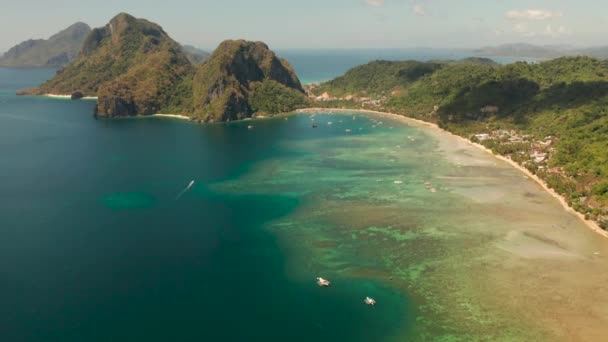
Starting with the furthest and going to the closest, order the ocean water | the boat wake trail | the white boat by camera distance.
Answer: the boat wake trail < the white boat < the ocean water

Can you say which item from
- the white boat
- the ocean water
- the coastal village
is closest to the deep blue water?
the ocean water

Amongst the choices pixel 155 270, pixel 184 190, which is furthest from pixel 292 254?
pixel 184 190

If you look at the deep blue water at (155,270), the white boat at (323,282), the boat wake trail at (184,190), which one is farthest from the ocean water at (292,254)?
the boat wake trail at (184,190)

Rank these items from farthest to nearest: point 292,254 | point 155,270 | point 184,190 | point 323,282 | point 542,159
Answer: point 542,159, point 184,190, point 292,254, point 155,270, point 323,282

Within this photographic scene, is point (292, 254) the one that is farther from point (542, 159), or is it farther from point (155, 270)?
point (542, 159)

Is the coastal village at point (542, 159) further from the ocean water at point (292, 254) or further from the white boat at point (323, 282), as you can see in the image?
the white boat at point (323, 282)

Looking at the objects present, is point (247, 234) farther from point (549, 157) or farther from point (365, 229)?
point (549, 157)

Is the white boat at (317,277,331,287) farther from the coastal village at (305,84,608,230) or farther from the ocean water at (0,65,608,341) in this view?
the coastal village at (305,84,608,230)

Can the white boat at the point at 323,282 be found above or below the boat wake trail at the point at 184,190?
below
